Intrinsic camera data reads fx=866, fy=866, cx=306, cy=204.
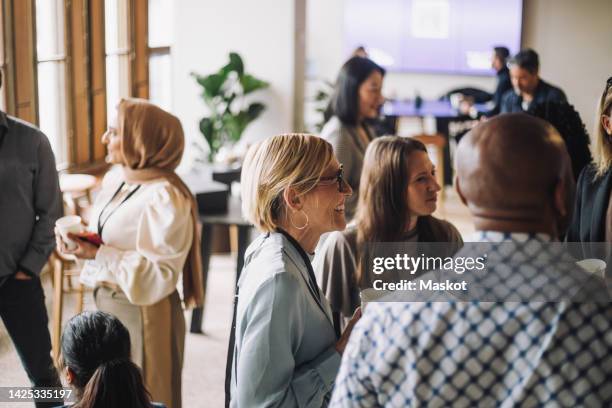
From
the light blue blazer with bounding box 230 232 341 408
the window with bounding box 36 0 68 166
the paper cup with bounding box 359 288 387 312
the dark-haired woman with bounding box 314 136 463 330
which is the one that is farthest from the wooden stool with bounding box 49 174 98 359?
the paper cup with bounding box 359 288 387 312

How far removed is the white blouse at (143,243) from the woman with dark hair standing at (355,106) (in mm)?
1244

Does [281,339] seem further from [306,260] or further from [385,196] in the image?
[385,196]

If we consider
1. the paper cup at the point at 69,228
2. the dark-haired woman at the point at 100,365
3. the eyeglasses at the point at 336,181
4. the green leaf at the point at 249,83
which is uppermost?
the eyeglasses at the point at 336,181

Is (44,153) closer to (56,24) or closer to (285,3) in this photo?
(56,24)

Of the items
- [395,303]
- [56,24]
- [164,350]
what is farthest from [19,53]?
[395,303]

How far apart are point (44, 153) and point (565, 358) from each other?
95.6 inches

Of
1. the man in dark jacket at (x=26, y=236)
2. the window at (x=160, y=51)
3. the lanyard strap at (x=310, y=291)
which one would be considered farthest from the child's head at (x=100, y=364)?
the window at (x=160, y=51)

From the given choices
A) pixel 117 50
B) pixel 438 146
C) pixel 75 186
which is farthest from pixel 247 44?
pixel 75 186

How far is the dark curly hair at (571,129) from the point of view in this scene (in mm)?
3037

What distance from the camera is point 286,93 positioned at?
7.58 meters

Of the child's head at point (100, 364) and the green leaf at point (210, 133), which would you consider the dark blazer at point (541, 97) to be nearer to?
the child's head at point (100, 364)

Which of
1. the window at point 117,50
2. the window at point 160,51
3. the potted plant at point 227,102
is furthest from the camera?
the window at point 160,51

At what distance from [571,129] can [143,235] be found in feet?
5.19

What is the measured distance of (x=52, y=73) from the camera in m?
5.67
